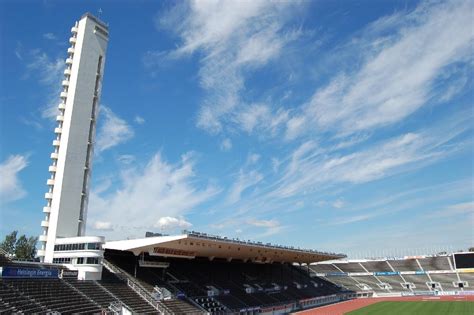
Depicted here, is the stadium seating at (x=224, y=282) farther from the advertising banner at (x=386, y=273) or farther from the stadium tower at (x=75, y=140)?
the advertising banner at (x=386, y=273)

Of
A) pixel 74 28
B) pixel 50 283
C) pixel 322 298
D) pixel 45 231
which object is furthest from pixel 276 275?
pixel 74 28

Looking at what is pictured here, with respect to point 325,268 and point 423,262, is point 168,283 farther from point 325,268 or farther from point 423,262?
point 423,262

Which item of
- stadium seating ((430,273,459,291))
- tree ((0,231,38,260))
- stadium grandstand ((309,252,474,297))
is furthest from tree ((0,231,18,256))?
stadium seating ((430,273,459,291))

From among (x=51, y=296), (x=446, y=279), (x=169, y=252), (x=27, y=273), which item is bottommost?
(x=51, y=296)

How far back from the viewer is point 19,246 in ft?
252

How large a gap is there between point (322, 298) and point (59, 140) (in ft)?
157

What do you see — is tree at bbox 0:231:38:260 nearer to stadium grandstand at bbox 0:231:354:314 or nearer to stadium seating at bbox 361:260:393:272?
stadium grandstand at bbox 0:231:354:314

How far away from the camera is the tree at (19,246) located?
242 ft

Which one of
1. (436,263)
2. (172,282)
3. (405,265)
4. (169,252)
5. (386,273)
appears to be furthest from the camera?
(405,265)

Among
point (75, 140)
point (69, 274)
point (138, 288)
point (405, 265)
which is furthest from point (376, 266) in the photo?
point (69, 274)

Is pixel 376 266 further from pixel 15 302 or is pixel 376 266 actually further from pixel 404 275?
pixel 15 302

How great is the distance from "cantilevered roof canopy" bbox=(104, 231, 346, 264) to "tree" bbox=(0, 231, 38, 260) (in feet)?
125

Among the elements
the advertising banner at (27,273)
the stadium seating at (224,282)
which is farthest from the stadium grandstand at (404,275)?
the advertising banner at (27,273)

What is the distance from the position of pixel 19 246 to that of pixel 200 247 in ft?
158
